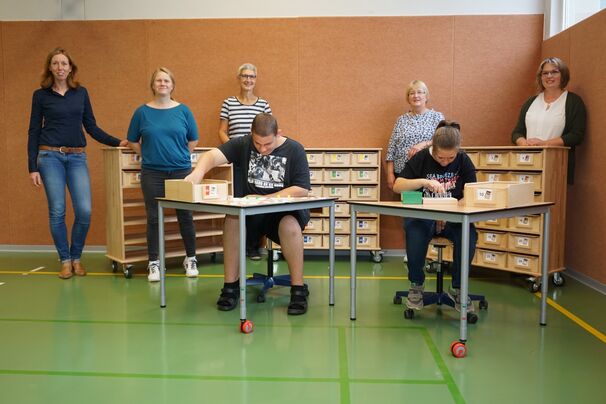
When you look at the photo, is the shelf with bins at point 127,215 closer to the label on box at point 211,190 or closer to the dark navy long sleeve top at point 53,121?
the dark navy long sleeve top at point 53,121

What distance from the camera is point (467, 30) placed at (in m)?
5.57

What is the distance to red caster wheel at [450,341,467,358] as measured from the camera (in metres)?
2.87

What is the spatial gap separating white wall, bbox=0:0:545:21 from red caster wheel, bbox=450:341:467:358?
378cm

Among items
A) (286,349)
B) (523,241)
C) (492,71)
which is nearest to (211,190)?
(286,349)

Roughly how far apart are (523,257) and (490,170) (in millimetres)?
792

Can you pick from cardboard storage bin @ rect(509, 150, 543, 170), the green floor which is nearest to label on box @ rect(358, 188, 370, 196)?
the green floor

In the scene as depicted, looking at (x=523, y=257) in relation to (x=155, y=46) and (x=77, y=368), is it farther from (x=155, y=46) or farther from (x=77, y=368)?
(x=155, y=46)

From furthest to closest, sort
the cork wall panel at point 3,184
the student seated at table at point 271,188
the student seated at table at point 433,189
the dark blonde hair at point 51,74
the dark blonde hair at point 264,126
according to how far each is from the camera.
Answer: the cork wall panel at point 3,184
the dark blonde hair at point 51,74
the student seated at table at point 271,188
the dark blonde hair at point 264,126
the student seated at table at point 433,189

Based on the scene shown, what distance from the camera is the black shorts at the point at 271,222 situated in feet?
12.2

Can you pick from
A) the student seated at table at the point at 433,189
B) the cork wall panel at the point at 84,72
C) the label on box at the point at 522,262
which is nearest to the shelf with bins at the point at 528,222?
the label on box at the point at 522,262

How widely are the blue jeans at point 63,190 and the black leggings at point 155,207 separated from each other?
20.2 inches

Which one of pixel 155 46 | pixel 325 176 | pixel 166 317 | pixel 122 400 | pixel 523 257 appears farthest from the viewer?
pixel 155 46

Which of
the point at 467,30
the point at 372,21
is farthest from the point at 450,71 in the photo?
the point at 372,21

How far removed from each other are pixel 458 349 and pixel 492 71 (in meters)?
3.58
